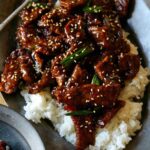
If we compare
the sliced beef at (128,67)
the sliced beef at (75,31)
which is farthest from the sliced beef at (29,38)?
the sliced beef at (128,67)

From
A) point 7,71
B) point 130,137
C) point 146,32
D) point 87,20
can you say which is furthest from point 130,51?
point 7,71

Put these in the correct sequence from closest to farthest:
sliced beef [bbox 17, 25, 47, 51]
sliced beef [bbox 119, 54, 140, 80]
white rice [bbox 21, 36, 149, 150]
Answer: white rice [bbox 21, 36, 149, 150]
sliced beef [bbox 119, 54, 140, 80]
sliced beef [bbox 17, 25, 47, 51]

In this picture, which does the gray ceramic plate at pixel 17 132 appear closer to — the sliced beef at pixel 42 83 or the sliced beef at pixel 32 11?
the sliced beef at pixel 42 83

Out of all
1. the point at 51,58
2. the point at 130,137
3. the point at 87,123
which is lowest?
the point at 130,137

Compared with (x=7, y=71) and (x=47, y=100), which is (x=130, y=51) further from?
(x=7, y=71)

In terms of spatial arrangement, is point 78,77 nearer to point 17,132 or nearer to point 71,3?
point 17,132

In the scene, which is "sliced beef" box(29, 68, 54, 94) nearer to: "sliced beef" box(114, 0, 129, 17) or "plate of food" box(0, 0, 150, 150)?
"plate of food" box(0, 0, 150, 150)

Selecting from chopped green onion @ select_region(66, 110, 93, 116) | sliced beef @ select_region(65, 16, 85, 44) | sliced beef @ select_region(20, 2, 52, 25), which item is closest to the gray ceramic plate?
chopped green onion @ select_region(66, 110, 93, 116)
